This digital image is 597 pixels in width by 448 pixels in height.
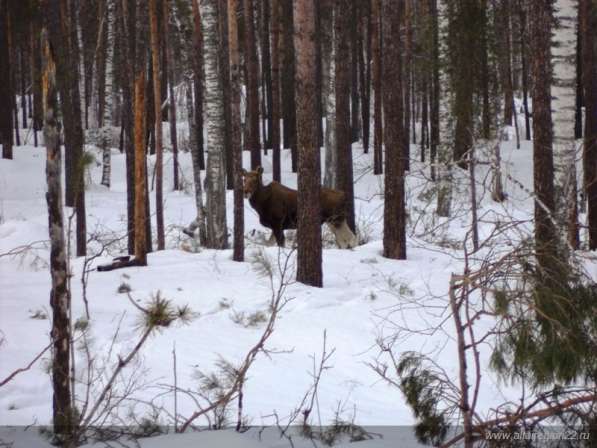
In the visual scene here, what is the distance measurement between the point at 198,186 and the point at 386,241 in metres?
6.74

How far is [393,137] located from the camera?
35.7ft

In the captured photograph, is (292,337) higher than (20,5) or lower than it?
lower

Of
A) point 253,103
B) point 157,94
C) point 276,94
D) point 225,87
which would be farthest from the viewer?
point 276,94

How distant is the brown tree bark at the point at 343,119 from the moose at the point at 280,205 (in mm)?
817

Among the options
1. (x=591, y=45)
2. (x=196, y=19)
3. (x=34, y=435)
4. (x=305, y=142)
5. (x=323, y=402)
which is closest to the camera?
(x=34, y=435)

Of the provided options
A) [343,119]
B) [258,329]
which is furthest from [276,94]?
[258,329]

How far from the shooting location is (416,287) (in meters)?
9.03

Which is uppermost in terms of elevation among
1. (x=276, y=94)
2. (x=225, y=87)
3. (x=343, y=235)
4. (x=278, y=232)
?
(x=276, y=94)

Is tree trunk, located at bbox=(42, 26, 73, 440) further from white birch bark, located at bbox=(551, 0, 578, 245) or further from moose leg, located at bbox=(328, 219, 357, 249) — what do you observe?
moose leg, located at bbox=(328, 219, 357, 249)

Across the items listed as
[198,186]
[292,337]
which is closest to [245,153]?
[198,186]

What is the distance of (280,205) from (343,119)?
6.49ft

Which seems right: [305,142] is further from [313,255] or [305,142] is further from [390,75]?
[390,75]

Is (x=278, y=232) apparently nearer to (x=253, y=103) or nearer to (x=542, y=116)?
(x=542, y=116)

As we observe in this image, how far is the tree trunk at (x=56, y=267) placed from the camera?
409 centimetres
